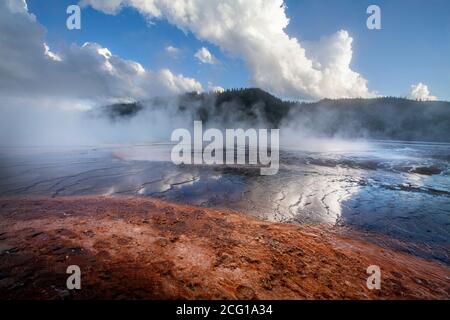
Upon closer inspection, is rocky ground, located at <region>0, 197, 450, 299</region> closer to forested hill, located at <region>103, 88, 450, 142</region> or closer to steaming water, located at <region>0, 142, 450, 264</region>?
steaming water, located at <region>0, 142, 450, 264</region>

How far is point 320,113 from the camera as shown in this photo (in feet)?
324

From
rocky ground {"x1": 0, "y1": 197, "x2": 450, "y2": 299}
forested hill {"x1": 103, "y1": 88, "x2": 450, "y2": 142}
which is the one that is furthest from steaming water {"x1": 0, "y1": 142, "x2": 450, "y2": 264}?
forested hill {"x1": 103, "y1": 88, "x2": 450, "y2": 142}

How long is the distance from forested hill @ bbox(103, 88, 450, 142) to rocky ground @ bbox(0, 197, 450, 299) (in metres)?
70.6

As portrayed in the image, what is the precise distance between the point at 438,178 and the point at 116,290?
15.8 m

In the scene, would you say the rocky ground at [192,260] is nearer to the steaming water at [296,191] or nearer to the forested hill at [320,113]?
the steaming water at [296,191]

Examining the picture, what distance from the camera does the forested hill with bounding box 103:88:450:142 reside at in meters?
77.4

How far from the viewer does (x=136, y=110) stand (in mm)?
105438

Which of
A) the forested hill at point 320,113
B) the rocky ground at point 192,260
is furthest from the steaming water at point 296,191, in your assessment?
the forested hill at point 320,113

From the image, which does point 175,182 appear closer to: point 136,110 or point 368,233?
point 368,233

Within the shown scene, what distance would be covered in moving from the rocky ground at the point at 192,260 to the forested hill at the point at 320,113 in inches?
2779

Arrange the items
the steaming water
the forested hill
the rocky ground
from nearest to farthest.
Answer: the rocky ground → the steaming water → the forested hill

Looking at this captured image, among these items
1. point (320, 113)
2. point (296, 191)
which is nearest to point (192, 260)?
point (296, 191)

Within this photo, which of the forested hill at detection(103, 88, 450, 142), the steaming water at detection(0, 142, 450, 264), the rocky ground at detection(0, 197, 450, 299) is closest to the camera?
the rocky ground at detection(0, 197, 450, 299)

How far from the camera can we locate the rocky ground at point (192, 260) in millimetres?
3211
